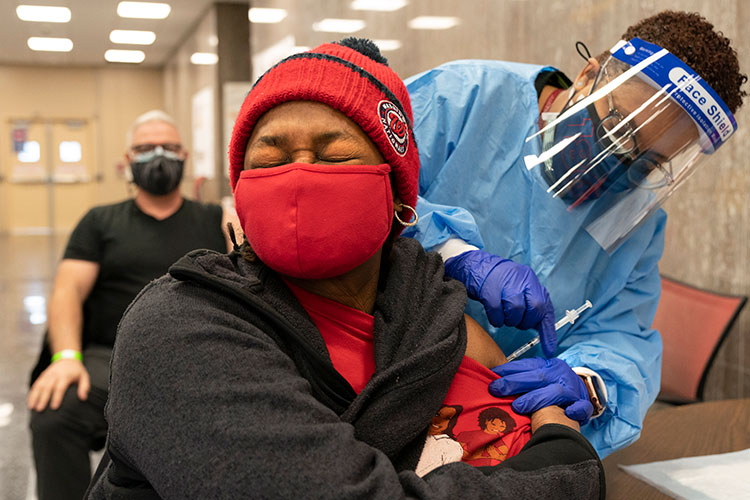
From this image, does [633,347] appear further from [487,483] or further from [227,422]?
[227,422]

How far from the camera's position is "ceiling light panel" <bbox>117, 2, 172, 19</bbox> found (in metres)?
9.30

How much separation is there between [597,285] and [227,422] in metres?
0.91

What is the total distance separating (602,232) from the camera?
1.28m

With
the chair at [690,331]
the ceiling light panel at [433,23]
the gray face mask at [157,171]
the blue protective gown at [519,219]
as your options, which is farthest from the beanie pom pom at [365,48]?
the ceiling light panel at [433,23]

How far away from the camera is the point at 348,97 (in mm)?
812

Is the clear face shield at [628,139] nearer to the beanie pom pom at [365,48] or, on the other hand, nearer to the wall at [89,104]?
the beanie pom pom at [365,48]

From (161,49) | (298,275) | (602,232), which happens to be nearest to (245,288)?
(298,275)

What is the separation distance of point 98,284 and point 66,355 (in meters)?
0.35

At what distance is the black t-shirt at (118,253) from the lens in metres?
2.42

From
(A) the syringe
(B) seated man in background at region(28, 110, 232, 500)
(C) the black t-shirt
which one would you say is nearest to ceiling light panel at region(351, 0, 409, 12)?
(B) seated man in background at region(28, 110, 232, 500)

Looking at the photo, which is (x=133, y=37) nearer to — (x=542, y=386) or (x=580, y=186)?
(x=580, y=186)

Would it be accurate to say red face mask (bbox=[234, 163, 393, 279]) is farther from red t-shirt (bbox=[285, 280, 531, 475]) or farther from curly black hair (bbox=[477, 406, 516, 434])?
curly black hair (bbox=[477, 406, 516, 434])

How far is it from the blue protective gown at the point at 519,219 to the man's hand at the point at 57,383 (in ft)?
4.52

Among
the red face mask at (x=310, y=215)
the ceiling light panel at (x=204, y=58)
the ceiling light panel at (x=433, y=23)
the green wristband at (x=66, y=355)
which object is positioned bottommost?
the green wristband at (x=66, y=355)
